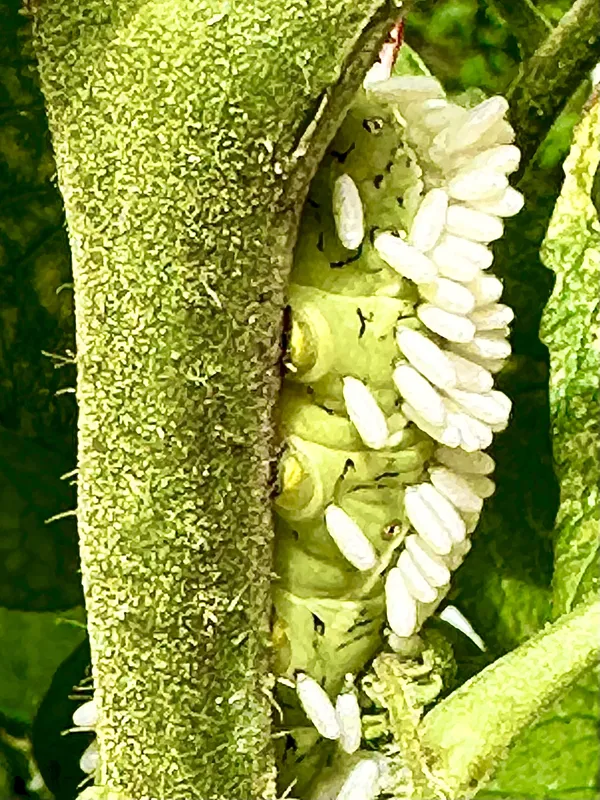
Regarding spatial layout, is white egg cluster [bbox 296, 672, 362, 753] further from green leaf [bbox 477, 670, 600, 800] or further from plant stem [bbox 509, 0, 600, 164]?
plant stem [bbox 509, 0, 600, 164]

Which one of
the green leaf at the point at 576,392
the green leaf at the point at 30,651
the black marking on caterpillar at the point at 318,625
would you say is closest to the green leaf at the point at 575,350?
the green leaf at the point at 576,392

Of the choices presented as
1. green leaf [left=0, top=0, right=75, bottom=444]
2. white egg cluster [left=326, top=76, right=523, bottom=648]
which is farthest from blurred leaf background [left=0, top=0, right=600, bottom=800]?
white egg cluster [left=326, top=76, right=523, bottom=648]

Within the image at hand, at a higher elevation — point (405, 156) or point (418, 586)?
point (405, 156)

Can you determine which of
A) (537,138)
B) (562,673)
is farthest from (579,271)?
(562,673)

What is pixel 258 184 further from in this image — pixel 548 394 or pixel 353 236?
pixel 548 394

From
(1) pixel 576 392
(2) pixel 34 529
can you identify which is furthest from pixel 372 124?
(2) pixel 34 529

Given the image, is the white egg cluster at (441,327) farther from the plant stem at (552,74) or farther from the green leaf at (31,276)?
the green leaf at (31,276)
